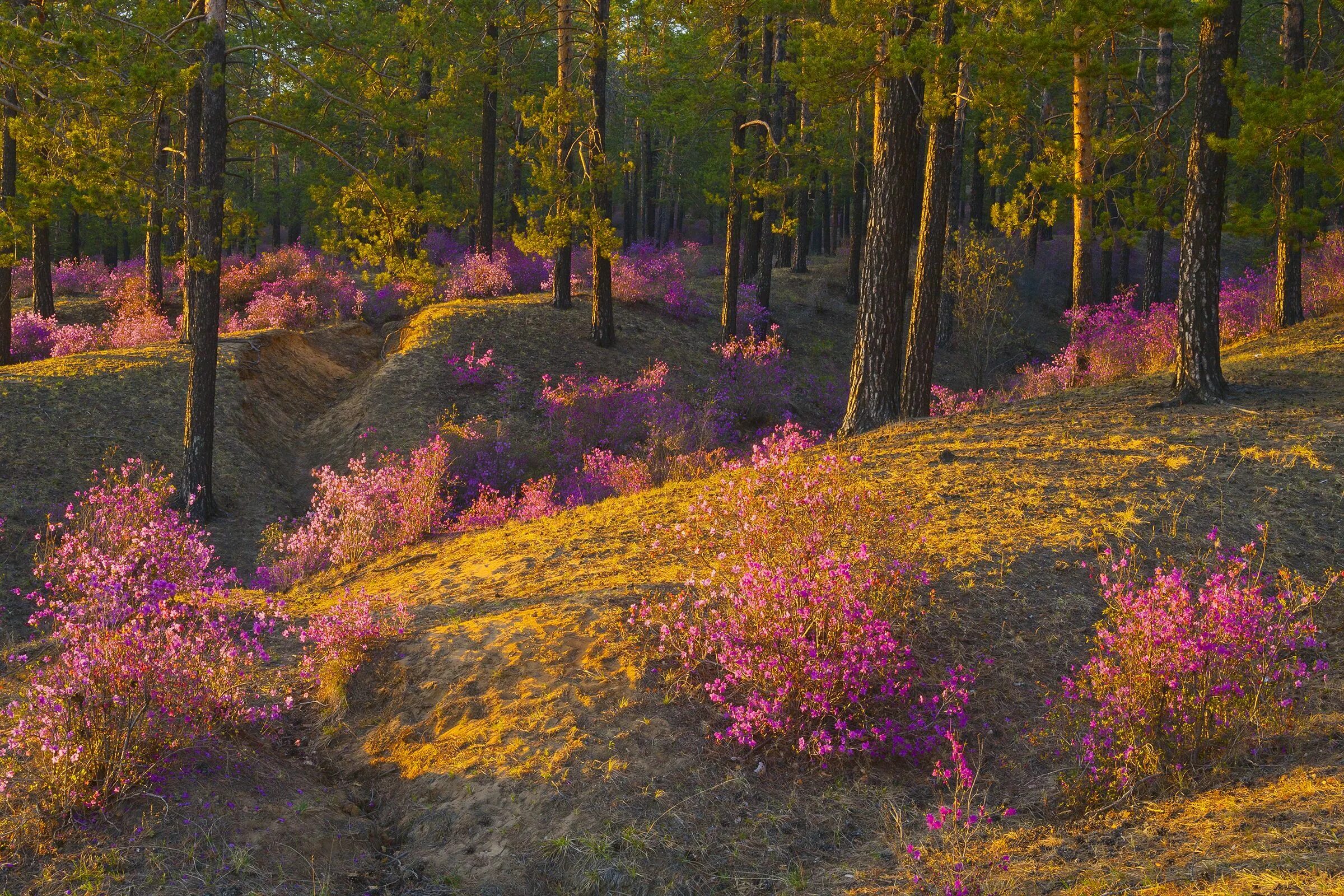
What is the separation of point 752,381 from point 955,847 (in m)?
15.5

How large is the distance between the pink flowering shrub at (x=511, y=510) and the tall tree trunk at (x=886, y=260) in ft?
13.0

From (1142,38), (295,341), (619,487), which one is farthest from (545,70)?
(619,487)

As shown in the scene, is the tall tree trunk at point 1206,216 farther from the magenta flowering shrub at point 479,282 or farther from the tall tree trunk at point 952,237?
the magenta flowering shrub at point 479,282

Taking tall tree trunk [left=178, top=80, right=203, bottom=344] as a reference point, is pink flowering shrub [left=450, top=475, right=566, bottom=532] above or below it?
below

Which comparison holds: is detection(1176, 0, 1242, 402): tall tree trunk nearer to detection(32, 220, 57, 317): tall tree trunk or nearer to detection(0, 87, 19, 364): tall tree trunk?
detection(0, 87, 19, 364): tall tree trunk

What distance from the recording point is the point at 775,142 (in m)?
18.8

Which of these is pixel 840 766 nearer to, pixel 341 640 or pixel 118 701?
pixel 341 640

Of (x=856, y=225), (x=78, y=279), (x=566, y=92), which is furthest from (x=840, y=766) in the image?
(x=78, y=279)

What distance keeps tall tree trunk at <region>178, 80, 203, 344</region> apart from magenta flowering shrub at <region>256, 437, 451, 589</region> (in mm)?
3244

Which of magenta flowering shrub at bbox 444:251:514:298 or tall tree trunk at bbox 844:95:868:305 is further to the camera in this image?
tall tree trunk at bbox 844:95:868:305

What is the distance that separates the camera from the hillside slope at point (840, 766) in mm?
3834

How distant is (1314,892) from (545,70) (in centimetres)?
3615

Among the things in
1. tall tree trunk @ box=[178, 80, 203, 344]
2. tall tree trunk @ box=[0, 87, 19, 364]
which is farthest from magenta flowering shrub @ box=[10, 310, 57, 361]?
tall tree trunk @ box=[178, 80, 203, 344]

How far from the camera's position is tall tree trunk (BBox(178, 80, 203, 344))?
414 inches
